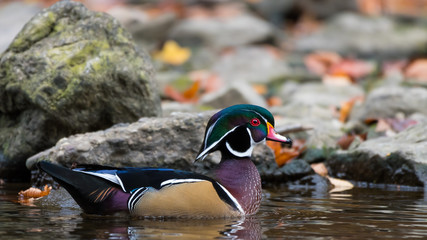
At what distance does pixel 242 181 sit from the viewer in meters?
4.96

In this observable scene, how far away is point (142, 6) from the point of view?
1623cm

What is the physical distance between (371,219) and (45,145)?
10.3ft

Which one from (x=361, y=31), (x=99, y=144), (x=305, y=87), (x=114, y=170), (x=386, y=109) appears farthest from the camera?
(x=361, y=31)

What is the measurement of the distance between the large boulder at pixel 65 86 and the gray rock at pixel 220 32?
7.00 metres

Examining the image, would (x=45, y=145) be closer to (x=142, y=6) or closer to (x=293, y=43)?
(x=293, y=43)

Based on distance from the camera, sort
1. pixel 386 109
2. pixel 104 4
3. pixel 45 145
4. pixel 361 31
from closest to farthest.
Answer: pixel 45 145 < pixel 386 109 < pixel 361 31 < pixel 104 4

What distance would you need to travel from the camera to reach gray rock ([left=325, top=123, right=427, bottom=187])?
21.6 ft

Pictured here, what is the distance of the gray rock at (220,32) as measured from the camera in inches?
549

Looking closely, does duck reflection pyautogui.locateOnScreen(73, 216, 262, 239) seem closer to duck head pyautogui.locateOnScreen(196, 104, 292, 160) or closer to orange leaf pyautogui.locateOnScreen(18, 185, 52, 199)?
duck head pyautogui.locateOnScreen(196, 104, 292, 160)

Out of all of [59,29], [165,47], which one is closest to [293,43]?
[165,47]

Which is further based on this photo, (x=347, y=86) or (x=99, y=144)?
(x=347, y=86)

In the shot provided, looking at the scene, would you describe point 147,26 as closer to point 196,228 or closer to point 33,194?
point 33,194

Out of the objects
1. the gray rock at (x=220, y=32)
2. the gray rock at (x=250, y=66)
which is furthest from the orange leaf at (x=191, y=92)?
the gray rock at (x=220, y=32)

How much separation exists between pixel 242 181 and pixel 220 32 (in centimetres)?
950
